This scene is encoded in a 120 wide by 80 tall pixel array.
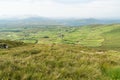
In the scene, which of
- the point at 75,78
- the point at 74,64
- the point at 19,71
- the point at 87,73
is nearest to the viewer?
the point at 19,71

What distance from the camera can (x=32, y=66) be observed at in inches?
330

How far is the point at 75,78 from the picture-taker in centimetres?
830

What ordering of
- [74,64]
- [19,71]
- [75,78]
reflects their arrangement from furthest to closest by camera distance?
[74,64] → [75,78] → [19,71]

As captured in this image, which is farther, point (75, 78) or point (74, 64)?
point (74, 64)

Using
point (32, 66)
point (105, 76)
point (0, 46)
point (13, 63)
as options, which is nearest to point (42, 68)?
point (32, 66)

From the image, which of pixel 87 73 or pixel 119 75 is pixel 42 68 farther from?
pixel 119 75

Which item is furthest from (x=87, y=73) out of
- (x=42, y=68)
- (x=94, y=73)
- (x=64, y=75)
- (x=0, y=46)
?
(x=0, y=46)

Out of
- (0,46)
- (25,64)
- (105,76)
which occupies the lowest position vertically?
(0,46)

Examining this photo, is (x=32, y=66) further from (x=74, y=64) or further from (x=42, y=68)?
(x=74, y=64)

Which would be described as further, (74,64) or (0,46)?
(0,46)

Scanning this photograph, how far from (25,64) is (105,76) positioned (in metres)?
2.81

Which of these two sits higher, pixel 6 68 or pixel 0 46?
pixel 6 68

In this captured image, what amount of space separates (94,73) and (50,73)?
5.69 ft

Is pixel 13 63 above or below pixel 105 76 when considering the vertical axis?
above
